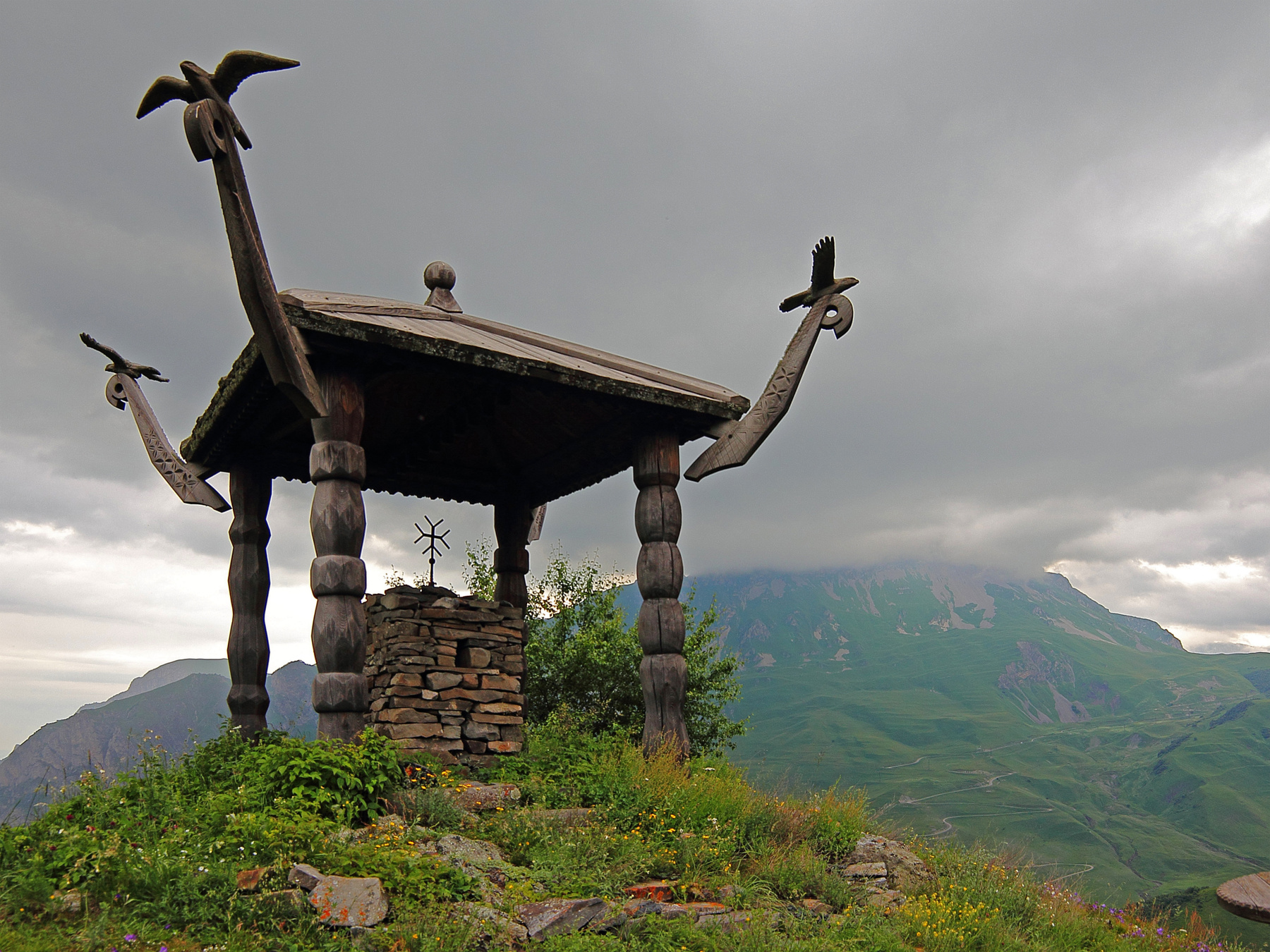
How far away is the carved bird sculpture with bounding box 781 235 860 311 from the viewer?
29.0 feet

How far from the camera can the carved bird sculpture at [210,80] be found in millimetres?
5582

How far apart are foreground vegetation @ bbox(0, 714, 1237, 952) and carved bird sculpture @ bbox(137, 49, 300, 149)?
4.48 meters

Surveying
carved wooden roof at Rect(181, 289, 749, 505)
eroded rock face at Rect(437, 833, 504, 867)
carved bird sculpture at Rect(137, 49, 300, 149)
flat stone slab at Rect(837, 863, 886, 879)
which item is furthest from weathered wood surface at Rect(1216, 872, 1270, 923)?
carved bird sculpture at Rect(137, 49, 300, 149)

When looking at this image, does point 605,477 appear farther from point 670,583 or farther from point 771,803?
point 771,803

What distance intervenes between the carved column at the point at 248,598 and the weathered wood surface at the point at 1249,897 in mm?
8899

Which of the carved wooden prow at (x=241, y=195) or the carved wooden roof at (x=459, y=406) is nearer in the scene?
the carved wooden prow at (x=241, y=195)

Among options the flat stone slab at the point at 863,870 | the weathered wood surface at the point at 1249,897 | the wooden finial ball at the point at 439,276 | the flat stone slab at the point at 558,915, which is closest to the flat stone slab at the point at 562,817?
the flat stone slab at the point at 558,915

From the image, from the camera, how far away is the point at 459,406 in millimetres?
9188

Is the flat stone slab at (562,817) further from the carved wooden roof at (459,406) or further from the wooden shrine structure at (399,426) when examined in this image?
the carved wooden roof at (459,406)

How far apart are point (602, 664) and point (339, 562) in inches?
448

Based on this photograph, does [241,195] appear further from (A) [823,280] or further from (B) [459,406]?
(A) [823,280]

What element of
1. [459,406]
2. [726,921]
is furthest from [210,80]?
[726,921]

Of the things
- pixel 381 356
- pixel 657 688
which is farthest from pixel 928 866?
pixel 381 356

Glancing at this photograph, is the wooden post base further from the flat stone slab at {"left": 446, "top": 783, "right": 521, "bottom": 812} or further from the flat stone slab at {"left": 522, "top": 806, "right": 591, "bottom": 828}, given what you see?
the flat stone slab at {"left": 522, "top": 806, "right": 591, "bottom": 828}
